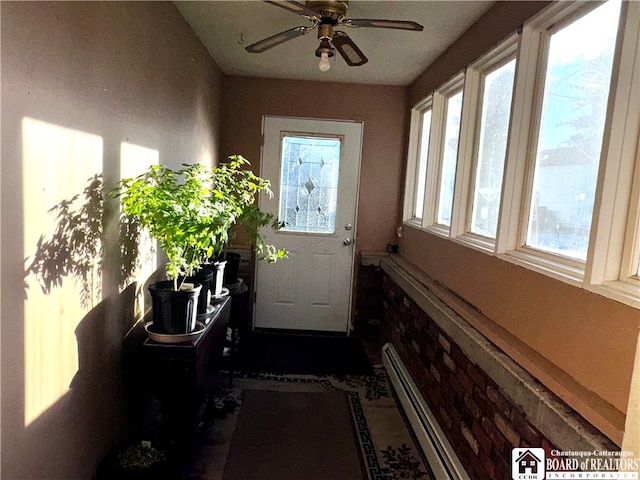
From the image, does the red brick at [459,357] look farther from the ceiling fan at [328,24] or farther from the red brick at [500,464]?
the ceiling fan at [328,24]

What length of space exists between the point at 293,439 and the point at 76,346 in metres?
1.30

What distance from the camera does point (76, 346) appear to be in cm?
155

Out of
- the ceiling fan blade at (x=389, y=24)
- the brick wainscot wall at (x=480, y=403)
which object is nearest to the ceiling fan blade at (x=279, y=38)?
the ceiling fan blade at (x=389, y=24)

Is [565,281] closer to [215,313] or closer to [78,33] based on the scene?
[215,313]

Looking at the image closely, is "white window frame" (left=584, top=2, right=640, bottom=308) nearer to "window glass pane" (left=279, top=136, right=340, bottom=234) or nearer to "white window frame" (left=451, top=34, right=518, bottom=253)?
"white window frame" (left=451, top=34, right=518, bottom=253)

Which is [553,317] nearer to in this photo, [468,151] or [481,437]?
[481,437]

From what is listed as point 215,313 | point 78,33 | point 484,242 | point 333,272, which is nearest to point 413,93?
point 333,272

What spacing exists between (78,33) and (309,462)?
2077 mm

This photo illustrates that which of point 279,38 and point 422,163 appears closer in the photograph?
point 279,38

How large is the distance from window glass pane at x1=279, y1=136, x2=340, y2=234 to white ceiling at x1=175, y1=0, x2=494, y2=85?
1.86 ft

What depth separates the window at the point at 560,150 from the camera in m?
1.28

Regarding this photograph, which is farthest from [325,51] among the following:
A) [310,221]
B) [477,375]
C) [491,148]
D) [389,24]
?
[310,221]

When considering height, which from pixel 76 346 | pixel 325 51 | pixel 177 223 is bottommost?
pixel 76 346

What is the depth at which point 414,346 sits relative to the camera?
110 inches
